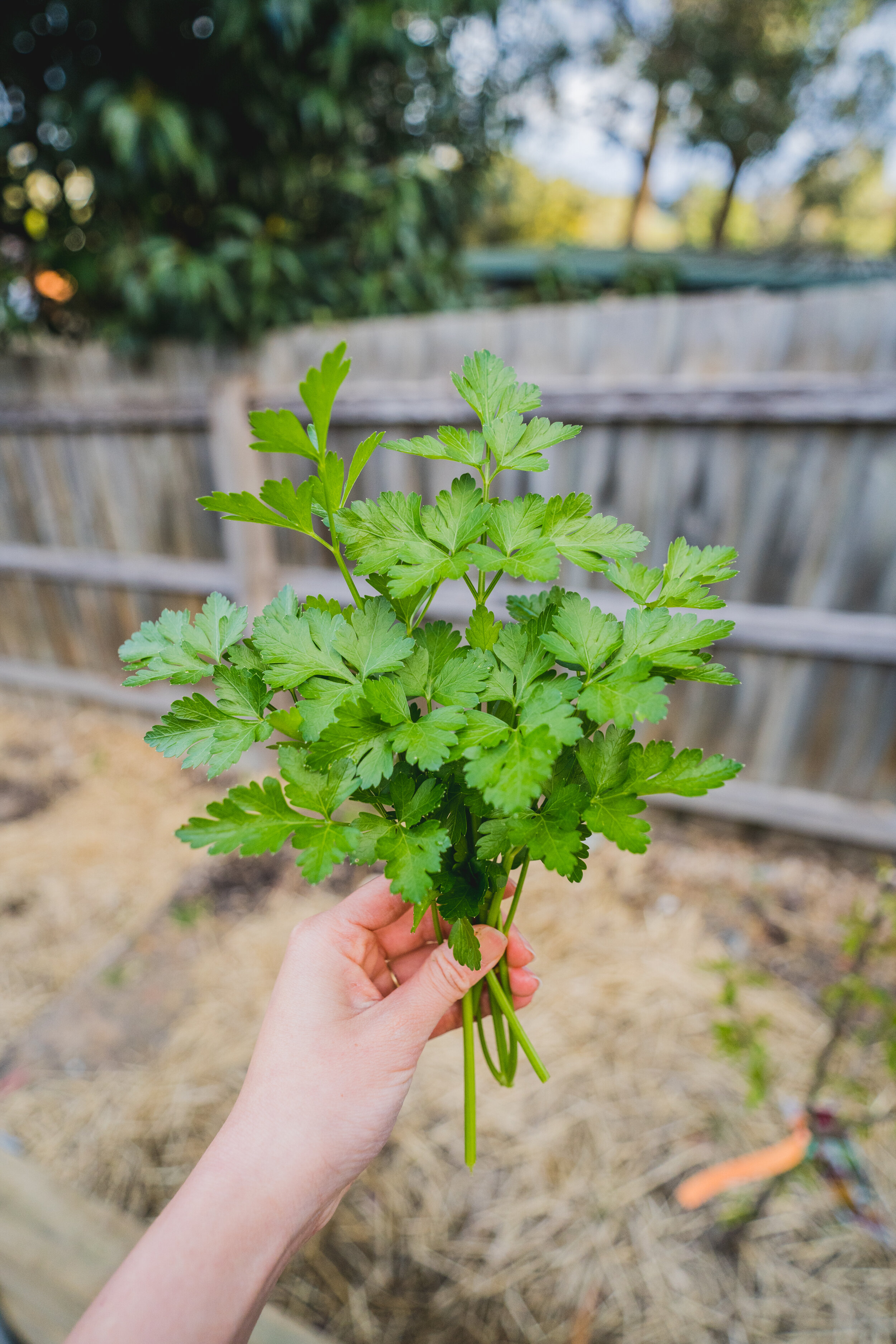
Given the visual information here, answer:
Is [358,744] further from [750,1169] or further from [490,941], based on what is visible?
[750,1169]

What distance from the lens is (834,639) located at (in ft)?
9.07

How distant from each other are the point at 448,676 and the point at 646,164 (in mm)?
16738

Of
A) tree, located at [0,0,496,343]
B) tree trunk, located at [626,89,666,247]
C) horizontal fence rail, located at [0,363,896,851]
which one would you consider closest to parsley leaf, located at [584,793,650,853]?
horizontal fence rail, located at [0,363,896,851]

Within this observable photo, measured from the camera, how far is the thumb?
91 cm

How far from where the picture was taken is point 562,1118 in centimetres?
199

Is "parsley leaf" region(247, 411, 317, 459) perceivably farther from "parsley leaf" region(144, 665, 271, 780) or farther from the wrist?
the wrist

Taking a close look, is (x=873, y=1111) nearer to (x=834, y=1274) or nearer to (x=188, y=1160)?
(x=834, y=1274)

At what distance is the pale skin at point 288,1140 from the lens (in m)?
0.80

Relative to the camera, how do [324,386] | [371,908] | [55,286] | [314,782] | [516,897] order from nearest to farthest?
[324,386]
[314,782]
[516,897]
[371,908]
[55,286]

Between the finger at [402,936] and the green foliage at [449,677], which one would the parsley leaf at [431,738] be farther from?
the finger at [402,936]

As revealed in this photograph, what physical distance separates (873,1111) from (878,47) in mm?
17285

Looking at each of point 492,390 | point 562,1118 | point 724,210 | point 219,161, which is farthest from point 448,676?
point 724,210

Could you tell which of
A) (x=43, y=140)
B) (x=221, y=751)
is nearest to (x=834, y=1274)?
→ (x=221, y=751)

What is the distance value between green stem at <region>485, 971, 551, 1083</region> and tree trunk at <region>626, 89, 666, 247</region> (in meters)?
14.4
